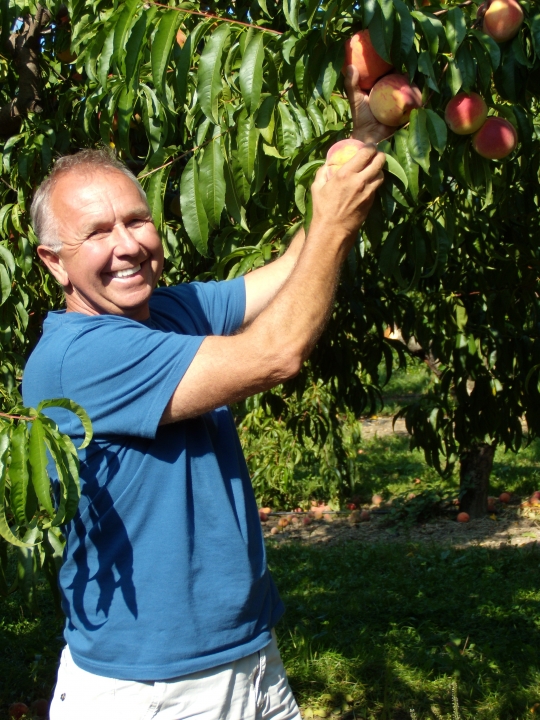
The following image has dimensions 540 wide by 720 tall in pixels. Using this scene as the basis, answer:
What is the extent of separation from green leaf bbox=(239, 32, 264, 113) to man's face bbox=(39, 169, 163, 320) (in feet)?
0.99

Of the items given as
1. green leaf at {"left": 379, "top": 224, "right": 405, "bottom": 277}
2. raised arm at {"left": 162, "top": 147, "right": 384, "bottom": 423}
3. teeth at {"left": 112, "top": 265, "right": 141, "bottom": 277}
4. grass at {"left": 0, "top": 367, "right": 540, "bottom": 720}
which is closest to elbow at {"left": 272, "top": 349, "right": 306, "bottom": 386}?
raised arm at {"left": 162, "top": 147, "right": 384, "bottom": 423}

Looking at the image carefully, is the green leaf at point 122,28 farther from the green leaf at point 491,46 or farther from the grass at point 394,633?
the grass at point 394,633

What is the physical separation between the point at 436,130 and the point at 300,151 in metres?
0.29

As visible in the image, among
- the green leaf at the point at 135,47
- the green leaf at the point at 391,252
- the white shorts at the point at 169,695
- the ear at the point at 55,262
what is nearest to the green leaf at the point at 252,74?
the green leaf at the point at 135,47

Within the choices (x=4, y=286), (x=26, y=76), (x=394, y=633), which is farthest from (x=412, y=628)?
(x=26, y=76)

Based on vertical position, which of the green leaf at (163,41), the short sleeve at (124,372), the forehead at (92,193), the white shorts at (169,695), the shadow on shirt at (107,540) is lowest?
the white shorts at (169,695)

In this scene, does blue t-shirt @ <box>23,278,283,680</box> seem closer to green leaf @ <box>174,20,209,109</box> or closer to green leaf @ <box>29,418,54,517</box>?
green leaf @ <box>29,418,54,517</box>

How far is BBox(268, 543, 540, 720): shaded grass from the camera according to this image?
3.18 meters

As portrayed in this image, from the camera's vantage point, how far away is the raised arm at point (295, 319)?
1.37 metres

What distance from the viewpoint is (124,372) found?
1.44 metres

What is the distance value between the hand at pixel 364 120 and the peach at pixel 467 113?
106mm

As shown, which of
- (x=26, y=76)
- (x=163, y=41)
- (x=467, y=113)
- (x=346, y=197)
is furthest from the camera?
(x=26, y=76)

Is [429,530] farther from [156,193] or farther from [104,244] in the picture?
[104,244]

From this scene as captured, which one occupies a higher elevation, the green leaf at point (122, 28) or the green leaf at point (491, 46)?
the green leaf at point (122, 28)
